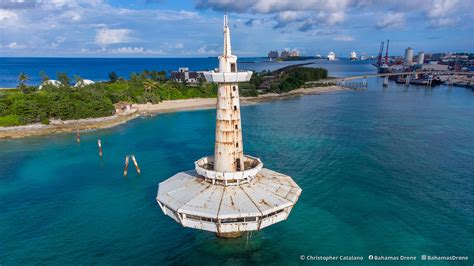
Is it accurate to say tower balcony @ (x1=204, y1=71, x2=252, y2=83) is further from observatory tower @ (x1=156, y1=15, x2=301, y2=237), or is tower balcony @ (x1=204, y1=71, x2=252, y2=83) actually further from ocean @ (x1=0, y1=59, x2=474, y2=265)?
ocean @ (x1=0, y1=59, x2=474, y2=265)

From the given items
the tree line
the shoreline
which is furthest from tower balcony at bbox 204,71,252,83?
the tree line

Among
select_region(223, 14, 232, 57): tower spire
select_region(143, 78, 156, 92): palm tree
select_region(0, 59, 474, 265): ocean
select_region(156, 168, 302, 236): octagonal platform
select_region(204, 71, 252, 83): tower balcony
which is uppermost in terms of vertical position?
select_region(223, 14, 232, 57): tower spire

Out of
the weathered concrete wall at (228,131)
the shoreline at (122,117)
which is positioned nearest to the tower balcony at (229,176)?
the weathered concrete wall at (228,131)

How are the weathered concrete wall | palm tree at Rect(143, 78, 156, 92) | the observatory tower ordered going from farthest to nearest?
palm tree at Rect(143, 78, 156, 92) < the weathered concrete wall < the observatory tower

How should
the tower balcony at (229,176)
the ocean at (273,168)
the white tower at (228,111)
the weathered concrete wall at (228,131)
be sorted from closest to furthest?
the white tower at (228,111)
the tower balcony at (229,176)
the weathered concrete wall at (228,131)
the ocean at (273,168)

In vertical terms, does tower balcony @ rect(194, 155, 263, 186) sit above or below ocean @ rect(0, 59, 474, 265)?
above

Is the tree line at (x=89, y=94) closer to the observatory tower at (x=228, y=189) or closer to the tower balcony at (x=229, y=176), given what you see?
the observatory tower at (x=228, y=189)

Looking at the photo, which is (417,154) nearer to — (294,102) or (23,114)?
(294,102)

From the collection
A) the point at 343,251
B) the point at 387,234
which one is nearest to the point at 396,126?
the point at 387,234
